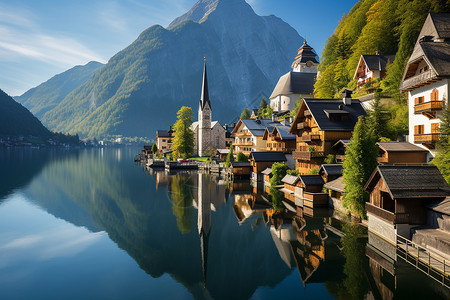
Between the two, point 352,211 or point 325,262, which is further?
point 352,211

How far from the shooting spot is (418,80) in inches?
1152

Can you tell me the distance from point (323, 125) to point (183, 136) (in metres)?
57.3

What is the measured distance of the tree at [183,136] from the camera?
92688mm

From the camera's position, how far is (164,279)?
1944cm

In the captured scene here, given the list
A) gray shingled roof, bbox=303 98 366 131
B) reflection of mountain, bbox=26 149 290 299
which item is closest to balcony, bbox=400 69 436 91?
gray shingled roof, bbox=303 98 366 131

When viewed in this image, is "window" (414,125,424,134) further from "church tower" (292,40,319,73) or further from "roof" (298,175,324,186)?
"church tower" (292,40,319,73)

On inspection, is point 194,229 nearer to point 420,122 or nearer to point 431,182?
point 431,182

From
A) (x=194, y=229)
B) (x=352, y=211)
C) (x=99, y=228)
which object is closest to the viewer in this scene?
(x=352, y=211)

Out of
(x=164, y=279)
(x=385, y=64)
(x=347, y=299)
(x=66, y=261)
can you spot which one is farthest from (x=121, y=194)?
(x=385, y=64)

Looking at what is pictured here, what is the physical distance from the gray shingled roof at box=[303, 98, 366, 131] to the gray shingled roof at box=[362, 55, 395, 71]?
33.5 ft

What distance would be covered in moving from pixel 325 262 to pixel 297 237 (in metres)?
5.16

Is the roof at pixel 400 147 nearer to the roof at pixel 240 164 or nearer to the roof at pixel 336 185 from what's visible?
the roof at pixel 336 185

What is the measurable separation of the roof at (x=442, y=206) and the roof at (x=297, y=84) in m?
72.0

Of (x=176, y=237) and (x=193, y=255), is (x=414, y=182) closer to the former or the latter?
(x=193, y=255)
